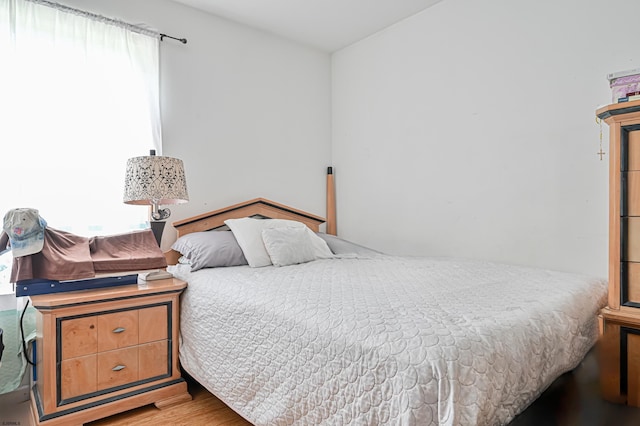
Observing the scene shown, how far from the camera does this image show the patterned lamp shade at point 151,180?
7.25 ft

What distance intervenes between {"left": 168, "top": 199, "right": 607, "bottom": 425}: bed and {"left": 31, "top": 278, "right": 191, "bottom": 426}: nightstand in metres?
0.13

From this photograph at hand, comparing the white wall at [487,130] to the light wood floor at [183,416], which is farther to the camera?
the white wall at [487,130]

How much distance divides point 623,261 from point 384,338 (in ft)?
3.74

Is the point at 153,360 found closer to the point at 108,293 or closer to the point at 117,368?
the point at 117,368

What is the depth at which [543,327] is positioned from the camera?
4.33 ft

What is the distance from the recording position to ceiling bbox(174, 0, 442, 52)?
113 inches

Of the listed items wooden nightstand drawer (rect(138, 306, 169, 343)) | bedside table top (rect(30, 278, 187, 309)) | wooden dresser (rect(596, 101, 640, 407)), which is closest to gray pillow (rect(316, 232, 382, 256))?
bedside table top (rect(30, 278, 187, 309))

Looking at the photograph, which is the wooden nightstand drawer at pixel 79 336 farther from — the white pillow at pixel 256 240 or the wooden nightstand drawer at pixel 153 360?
the white pillow at pixel 256 240

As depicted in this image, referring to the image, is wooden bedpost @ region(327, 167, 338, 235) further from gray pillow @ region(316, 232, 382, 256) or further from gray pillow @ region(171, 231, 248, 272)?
gray pillow @ region(171, 231, 248, 272)

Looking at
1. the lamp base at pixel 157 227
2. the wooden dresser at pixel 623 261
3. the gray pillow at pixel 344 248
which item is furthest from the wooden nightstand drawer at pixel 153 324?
the wooden dresser at pixel 623 261

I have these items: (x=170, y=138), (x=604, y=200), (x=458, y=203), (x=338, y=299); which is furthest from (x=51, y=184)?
(x=604, y=200)

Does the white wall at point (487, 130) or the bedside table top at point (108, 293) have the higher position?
the white wall at point (487, 130)

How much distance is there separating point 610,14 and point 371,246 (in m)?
2.23

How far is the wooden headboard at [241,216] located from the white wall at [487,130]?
0.51 meters
